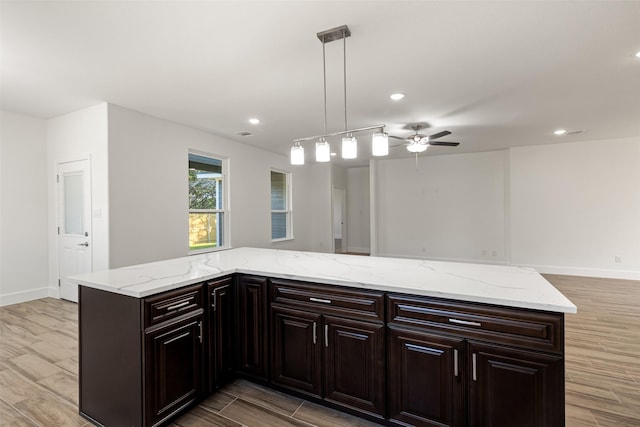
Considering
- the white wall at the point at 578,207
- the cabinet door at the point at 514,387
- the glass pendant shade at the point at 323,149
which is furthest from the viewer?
the white wall at the point at 578,207

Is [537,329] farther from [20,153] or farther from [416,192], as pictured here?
[416,192]

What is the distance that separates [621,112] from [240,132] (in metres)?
5.56

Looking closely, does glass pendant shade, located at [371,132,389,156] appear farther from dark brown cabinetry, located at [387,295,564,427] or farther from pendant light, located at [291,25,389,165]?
dark brown cabinetry, located at [387,295,564,427]

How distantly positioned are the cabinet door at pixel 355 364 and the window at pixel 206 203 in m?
3.72

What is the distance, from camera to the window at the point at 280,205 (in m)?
7.20

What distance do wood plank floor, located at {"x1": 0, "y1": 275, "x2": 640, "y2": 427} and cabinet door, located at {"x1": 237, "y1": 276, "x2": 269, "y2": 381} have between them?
7.1 inches

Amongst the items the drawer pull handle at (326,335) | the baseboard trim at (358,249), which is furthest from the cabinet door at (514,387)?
the baseboard trim at (358,249)

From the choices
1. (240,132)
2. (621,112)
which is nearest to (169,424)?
(240,132)

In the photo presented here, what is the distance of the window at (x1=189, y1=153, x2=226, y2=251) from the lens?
500 cm

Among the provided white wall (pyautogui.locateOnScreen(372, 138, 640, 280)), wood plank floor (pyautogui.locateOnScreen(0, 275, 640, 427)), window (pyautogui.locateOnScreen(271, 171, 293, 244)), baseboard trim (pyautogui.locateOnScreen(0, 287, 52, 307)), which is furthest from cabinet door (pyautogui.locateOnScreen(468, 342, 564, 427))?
white wall (pyautogui.locateOnScreen(372, 138, 640, 280))

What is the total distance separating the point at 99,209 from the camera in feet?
12.4

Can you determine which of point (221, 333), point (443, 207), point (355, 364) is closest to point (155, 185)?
point (221, 333)

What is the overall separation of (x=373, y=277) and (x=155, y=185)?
11.8 ft

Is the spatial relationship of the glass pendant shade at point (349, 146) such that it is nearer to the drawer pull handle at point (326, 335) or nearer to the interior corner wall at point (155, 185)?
the drawer pull handle at point (326, 335)
